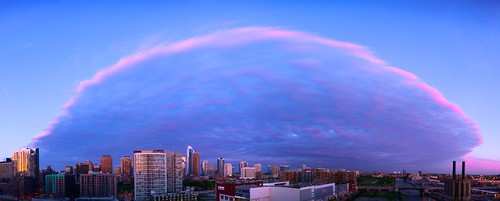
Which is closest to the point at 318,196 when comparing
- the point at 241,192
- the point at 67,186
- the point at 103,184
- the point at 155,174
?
the point at 241,192

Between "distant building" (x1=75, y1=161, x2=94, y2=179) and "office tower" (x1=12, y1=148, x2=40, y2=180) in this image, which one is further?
"distant building" (x1=75, y1=161, x2=94, y2=179)

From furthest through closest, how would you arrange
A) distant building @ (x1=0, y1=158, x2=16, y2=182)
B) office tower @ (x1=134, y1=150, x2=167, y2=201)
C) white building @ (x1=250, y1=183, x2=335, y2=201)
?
distant building @ (x1=0, y1=158, x2=16, y2=182)
office tower @ (x1=134, y1=150, x2=167, y2=201)
white building @ (x1=250, y1=183, x2=335, y2=201)

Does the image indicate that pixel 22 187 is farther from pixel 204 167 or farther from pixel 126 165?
pixel 204 167

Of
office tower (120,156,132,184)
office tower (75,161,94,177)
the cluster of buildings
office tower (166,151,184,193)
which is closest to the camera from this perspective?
the cluster of buildings

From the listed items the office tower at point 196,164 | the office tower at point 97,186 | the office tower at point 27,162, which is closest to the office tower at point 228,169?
the office tower at point 196,164

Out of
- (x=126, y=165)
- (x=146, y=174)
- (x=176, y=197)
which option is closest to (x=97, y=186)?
(x=146, y=174)

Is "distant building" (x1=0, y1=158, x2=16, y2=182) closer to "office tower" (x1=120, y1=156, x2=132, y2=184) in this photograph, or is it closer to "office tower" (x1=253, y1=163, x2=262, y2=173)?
"office tower" (x1=120, y1=156, x2=132, y2=184)

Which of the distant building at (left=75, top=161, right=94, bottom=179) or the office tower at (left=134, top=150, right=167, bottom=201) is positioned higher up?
the office tower at (left=134, top=150, right=167, bottom=201)

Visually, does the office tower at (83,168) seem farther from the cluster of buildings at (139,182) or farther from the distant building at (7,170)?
the distant building at (7,170)

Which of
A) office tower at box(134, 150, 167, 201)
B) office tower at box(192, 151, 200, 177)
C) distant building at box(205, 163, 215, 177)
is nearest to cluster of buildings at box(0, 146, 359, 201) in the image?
office tower at box(134, 150, 167, 201)
